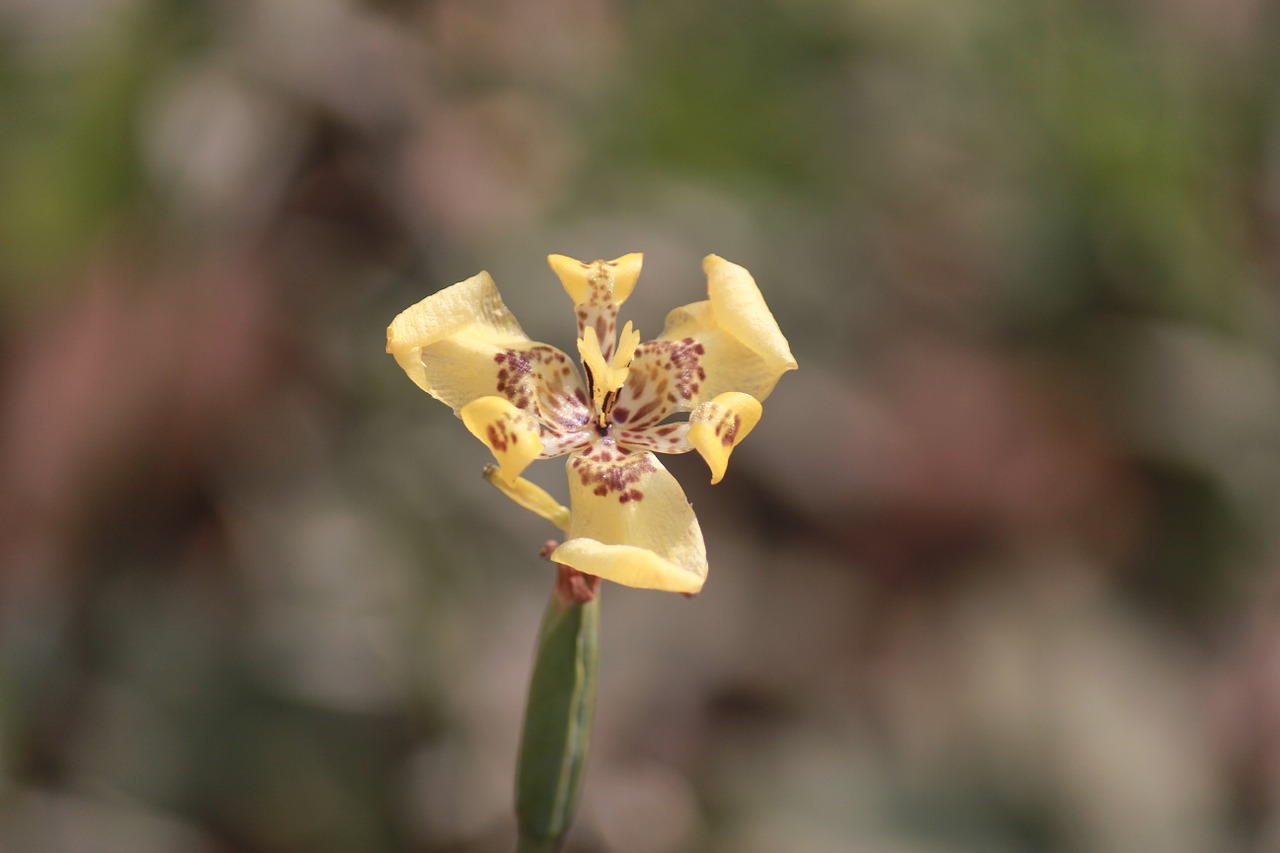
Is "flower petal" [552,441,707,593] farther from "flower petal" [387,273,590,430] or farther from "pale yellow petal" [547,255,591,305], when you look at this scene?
"pale yellow petal" [547,255,591,305]

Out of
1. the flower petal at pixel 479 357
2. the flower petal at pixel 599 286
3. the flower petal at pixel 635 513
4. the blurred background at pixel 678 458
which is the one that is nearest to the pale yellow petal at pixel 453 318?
the flower petal at pixel 479 357

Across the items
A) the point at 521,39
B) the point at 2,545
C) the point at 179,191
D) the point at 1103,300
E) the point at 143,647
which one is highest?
the point at 521,39

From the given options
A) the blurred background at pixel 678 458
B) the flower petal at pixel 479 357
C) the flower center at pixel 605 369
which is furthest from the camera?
the blurred background at pixel 678 458

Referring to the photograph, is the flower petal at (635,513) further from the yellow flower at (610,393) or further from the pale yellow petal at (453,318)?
the pale yellow petal at (453,318)

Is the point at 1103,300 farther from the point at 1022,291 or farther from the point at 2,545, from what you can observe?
the point at 2,545

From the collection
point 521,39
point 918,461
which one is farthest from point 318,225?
point 918,461

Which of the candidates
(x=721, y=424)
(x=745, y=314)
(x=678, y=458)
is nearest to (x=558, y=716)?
(x=721, y=424)
